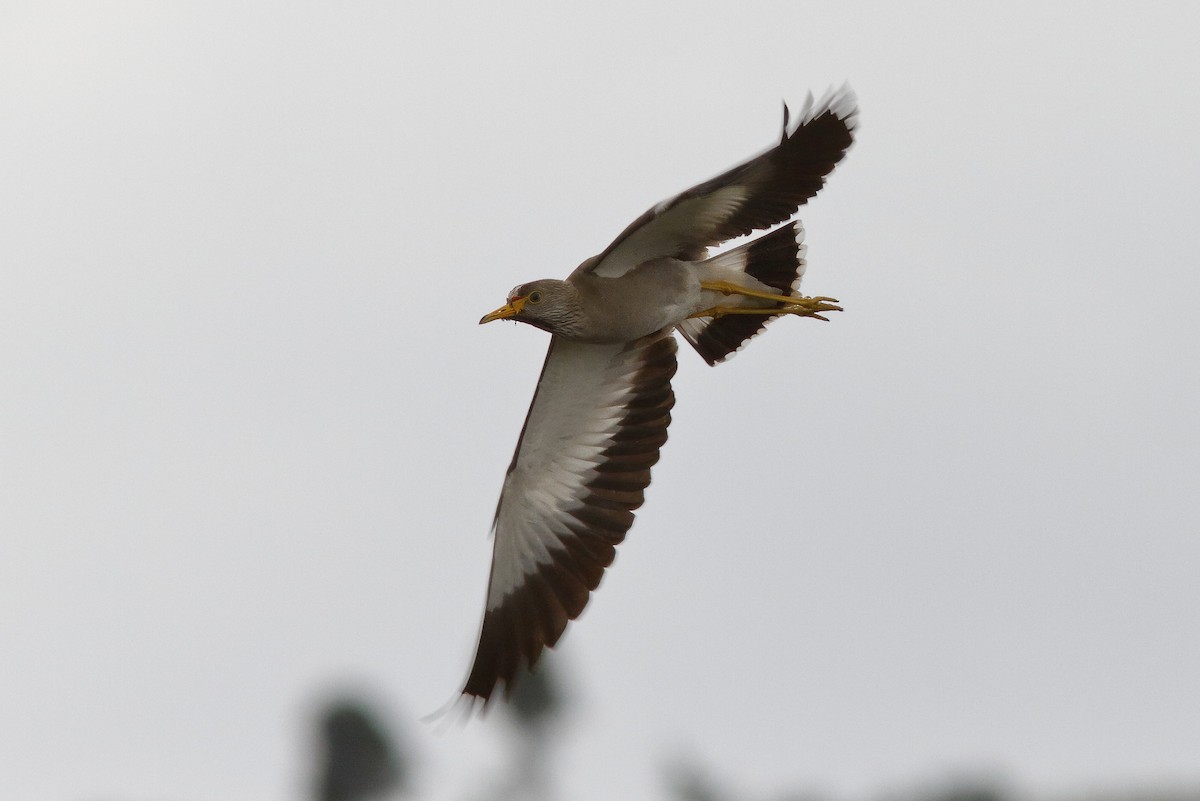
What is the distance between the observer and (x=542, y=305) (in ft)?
38.7

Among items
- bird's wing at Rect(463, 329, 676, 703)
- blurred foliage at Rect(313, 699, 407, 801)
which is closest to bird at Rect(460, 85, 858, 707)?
bird's wing at Rect(463, 329, 676, 703)

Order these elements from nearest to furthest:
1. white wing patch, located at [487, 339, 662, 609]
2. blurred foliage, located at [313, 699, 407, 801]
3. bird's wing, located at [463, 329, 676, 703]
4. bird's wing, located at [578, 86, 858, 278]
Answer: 1. bird's wing, located at [578, 86, 858, 278]
2. bird's wing, located at [463, 329, 676, 703]
3. white wing patch, located at [487, 339, 662, 609]
4. blurred foliage, located at [313, 699, 407, 801]

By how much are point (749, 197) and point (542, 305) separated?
3.99 ft

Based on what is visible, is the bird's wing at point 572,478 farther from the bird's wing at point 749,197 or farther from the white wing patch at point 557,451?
the bird's wing at point 749,197

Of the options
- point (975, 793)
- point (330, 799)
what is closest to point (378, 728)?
point (330, 799)

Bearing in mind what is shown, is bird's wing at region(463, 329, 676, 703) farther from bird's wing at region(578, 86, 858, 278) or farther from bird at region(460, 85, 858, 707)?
bird's wing at region(578, 86, 858, 278)

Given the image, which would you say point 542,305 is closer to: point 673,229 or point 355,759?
point 673,229

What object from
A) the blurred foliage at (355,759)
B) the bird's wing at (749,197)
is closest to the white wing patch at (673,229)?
the bird's wing at (749,197)

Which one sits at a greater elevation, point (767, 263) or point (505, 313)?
point (767, 263)

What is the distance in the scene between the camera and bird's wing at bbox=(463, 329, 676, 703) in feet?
39.9

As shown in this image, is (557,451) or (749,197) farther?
(557,451)

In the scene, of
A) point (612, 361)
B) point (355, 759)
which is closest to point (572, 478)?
point (612, 361)

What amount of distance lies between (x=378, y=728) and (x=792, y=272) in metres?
35.4

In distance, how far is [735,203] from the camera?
463 inches
